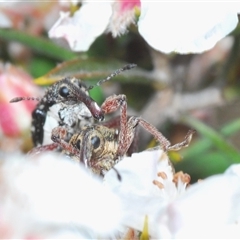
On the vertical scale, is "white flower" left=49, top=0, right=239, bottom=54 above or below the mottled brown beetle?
above

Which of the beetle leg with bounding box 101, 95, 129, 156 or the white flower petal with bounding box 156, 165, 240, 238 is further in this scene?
the beetle leg with bounding box 101, 95, 129, 156

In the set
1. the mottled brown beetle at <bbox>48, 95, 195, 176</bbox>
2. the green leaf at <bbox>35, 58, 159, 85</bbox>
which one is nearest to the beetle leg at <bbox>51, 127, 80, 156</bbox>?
the mottled brown beetle at <bbox>48, 95, 195, 176</bbox>

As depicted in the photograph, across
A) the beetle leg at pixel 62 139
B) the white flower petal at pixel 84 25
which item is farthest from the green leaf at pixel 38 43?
the beetle leg at pixel 62 139

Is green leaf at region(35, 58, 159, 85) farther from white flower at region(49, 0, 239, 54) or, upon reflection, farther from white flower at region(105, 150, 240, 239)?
white flower at region(105, 150, 240, 239)

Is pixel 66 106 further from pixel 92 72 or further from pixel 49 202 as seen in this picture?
pixel 49 202

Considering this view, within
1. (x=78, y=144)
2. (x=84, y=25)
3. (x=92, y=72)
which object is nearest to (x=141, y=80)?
(x=92, y=72)

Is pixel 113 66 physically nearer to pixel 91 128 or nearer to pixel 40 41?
pixel 40 41

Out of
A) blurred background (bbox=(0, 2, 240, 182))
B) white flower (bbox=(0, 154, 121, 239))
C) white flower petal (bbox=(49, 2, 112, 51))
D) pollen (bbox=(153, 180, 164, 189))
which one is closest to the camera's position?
white flower (bbox=(0, 154, 121, 239))
